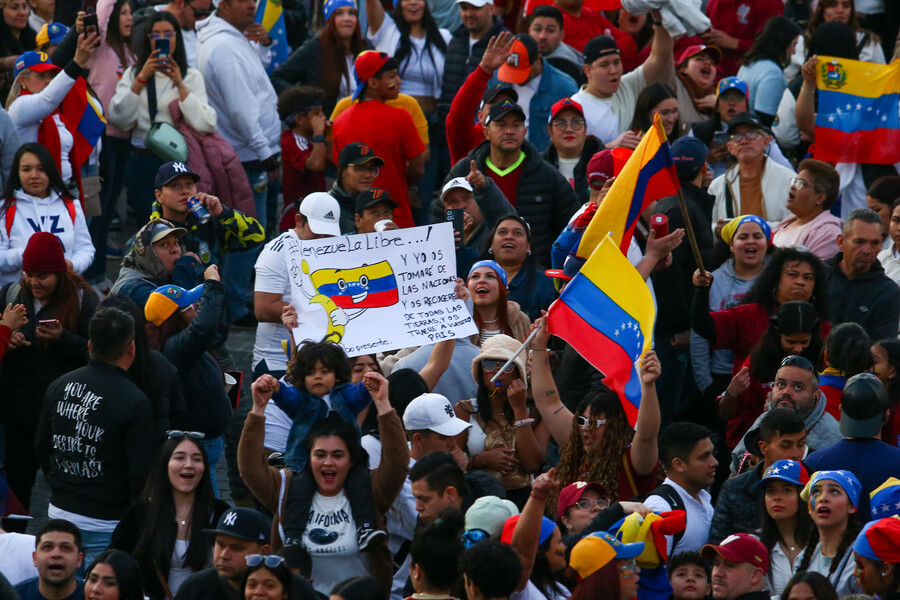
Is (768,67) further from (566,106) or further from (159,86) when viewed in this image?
(159,86)

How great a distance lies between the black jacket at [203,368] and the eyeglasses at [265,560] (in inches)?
78.6

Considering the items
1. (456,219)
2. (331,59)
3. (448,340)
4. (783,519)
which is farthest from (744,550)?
(331,59)

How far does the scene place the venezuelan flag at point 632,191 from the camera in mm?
8352

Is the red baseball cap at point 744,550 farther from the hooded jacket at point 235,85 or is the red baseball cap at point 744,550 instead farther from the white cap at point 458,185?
the hooded jacket at point 235,85

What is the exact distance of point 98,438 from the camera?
294 inches

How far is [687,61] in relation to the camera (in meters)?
12.2

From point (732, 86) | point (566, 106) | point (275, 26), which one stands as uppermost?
point (275, 26)

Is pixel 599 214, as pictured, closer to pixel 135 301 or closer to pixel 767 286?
pixel 767 286

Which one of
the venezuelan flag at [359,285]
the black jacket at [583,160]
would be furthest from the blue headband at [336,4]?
the venezuelan flag at [359,285]

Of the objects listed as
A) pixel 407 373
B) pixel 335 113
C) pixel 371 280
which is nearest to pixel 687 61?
pixel 335 113

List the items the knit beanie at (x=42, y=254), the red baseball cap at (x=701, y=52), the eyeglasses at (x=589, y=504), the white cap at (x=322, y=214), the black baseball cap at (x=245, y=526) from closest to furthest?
the black baseball cap at (x=245, y=526)
the eyeglasses at (x=589, y=504)
the knit beanie at (x=42, y=254)
the white cap at (x=322, y=214)
the red baseball cap at (x=701, y=52)

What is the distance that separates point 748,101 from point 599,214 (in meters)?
4.36

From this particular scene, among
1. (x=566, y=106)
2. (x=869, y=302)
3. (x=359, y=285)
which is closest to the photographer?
(x=359, y=285)

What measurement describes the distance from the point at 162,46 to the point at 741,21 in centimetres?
542
